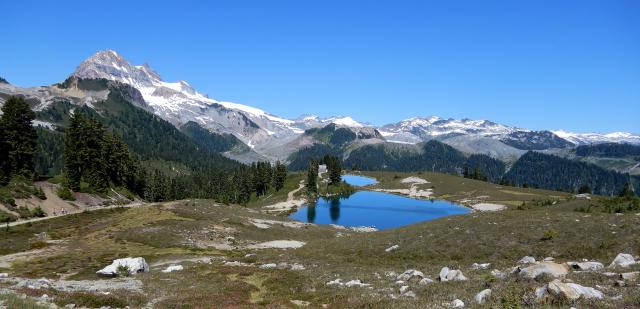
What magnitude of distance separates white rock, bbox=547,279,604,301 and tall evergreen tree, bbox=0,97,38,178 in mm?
114907

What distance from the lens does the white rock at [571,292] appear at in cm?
1888

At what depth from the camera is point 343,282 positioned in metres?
34.7

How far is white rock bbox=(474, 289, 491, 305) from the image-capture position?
21362 millimetres

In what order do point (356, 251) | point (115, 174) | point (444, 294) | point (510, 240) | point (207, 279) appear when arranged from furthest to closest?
point (115, 174) → point (356, 251) → point (510, 240) → point (207, 279) → point (444, 294)

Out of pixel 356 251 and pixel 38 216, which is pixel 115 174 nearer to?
pixel 38 216

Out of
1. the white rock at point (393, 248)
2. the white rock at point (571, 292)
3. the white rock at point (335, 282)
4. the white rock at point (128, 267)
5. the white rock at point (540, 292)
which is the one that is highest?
the white rock at point (571, 292)

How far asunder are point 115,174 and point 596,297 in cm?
14100

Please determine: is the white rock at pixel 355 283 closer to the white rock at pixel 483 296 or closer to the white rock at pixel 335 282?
the white rock at pixel 335 282

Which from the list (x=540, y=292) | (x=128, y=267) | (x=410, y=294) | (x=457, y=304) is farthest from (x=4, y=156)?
(x=540, y=292)

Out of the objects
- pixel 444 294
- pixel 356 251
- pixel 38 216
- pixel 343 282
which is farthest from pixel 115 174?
pixel 444 294

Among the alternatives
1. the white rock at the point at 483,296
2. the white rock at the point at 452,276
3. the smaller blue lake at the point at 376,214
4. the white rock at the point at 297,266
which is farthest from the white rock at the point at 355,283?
the smaller blue lake at the point at 376,214

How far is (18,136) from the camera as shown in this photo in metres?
106

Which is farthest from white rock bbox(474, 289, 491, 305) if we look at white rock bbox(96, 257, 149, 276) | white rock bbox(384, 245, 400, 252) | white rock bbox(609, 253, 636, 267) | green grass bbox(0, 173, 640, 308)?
white rock bbox(96, 257, 149, 276)

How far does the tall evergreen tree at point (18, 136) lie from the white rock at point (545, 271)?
111411 mm
